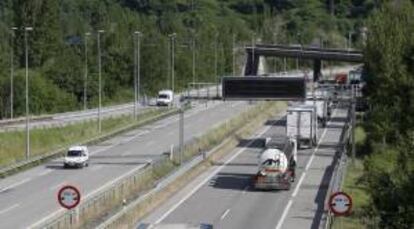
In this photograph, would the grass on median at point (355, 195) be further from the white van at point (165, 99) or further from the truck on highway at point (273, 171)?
the white van at point (165, 99)

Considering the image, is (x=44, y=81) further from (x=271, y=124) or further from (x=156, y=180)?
(x=156, y=180)

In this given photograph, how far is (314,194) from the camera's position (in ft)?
174

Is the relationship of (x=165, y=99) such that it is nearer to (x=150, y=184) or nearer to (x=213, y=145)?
(x=213, y=145)

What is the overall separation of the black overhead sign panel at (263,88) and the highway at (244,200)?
15.0 feet

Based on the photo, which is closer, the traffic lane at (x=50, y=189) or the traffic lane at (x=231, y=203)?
the traffic lane at (x=231, y=203)

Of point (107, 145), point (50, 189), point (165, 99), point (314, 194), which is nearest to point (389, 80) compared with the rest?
point (314, 194)

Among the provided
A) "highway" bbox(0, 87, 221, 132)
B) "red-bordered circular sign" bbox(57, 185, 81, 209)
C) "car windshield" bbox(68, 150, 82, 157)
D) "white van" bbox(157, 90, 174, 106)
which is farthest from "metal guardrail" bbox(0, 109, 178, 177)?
"red-bordered circular sign" bbox(57, 185, 81, 209)

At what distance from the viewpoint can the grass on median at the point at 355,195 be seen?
41.3m

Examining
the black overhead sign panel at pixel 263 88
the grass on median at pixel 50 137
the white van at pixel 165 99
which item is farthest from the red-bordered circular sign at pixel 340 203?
the white van at pixel 165 99

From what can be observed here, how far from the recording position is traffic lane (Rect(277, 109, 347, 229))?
4438 centimetres

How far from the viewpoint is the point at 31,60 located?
463 ft

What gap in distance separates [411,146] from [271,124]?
72.4 metres

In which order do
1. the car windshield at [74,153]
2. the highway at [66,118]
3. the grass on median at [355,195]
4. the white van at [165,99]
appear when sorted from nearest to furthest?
1. the grass on median at [355,195]
2. the car windshield at [74,153]
3. the highway at [66,118]
4. the white van at [165,99]

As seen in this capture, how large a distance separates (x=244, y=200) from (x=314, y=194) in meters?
4.36
